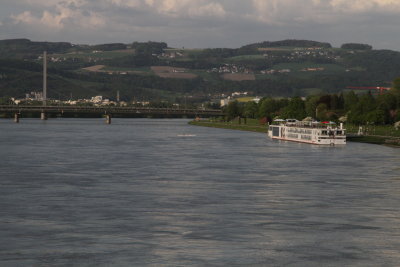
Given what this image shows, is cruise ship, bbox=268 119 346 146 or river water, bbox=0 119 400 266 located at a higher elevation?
cruise ship, bbox=268 119 346 146

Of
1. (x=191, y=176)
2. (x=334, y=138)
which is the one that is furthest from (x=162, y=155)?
(x=334, y=138)

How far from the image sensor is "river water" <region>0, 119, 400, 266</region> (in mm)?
35125

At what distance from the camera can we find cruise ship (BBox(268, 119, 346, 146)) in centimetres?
12888

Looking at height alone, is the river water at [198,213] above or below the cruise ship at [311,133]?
below

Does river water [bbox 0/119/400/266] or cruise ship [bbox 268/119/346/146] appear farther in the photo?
cruise ship [bbox 268/119/346/146]

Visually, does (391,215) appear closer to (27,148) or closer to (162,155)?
(162,155)

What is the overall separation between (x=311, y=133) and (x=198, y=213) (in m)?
92.2

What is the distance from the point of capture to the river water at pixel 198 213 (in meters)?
35.1

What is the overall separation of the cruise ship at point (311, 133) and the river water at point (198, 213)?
42251 mm

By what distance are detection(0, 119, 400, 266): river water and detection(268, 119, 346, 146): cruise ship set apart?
42251 millimetres

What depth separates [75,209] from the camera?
4834cm

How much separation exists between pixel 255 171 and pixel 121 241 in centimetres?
3914

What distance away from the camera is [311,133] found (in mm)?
136750

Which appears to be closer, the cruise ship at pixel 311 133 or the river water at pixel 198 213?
the river water at pixel 198 213
